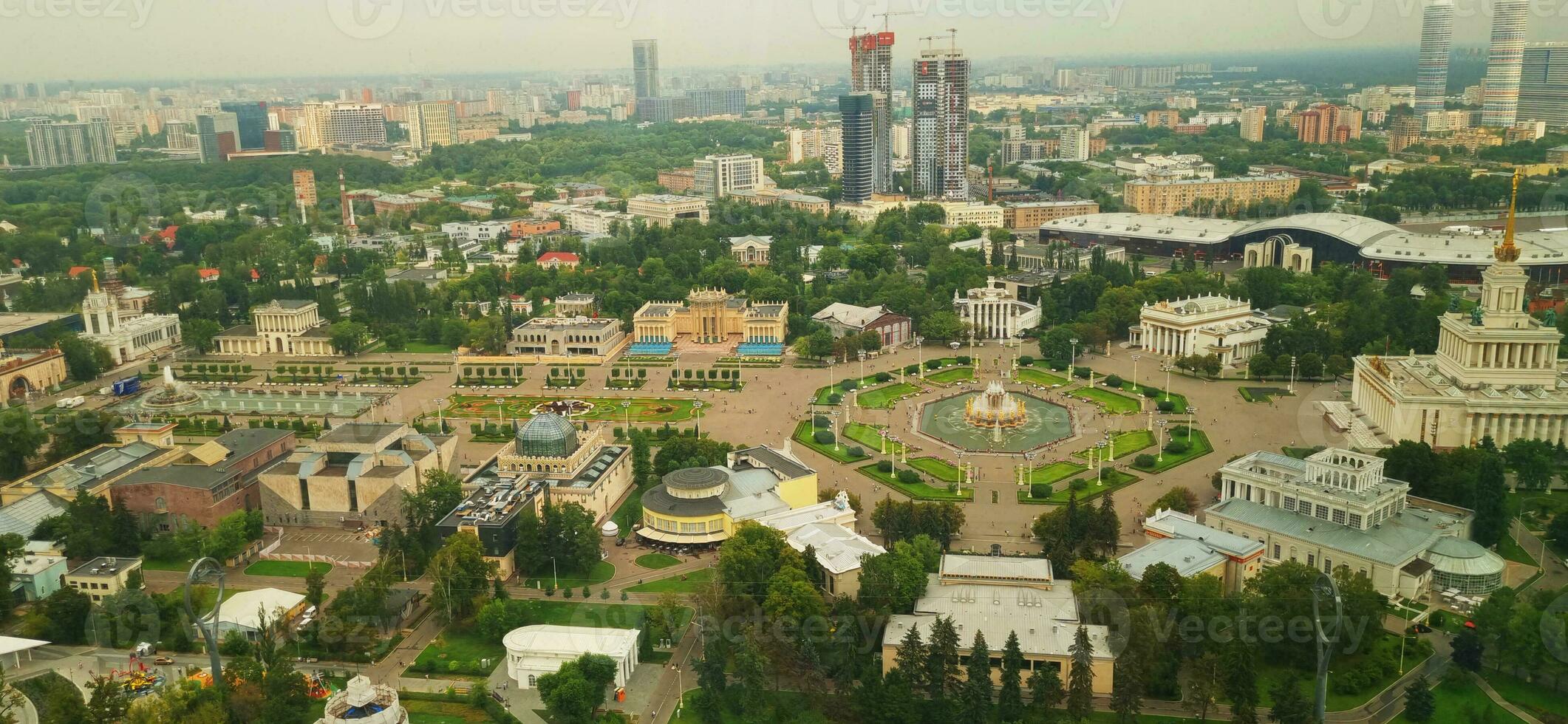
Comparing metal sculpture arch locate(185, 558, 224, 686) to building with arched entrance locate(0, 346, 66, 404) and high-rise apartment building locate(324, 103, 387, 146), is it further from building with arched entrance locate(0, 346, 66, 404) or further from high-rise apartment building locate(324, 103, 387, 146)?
high-rise apartment building locate(324, 103, 387, 146)

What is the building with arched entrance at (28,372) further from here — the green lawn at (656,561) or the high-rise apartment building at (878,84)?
the high-rise apartment building at (878,84)

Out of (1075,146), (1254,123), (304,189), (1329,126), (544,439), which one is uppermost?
(1254,123)

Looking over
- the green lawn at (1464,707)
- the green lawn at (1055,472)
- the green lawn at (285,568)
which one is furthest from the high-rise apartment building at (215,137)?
the green lawn at (1464,707)

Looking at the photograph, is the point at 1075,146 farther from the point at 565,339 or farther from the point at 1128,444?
the point at 1128,444

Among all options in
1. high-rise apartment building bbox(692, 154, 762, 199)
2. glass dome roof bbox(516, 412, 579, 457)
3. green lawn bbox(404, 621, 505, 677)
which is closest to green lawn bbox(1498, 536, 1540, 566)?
green lawn bbox(404, 621, 505, 677)

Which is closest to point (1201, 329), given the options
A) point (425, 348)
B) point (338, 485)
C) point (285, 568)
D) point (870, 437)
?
point (870, 437)

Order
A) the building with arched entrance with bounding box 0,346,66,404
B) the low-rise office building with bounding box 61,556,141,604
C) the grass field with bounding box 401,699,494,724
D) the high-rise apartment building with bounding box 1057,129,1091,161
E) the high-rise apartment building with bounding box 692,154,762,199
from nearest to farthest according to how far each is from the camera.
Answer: the grass field with bounding box 401,699,494,724 → the low-rise office building with bounding box 61,556,141,604 → the building with arched entrance with bounding box 0,346,66,404 → the high-rise apartment building with bounding box 692,154,762,199 → the high-rise apartment building with bounding box 1057,129,1091,161

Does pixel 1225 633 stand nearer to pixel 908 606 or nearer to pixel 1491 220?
pixel 908 606
